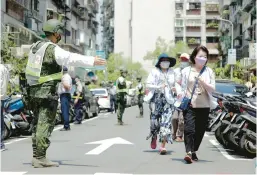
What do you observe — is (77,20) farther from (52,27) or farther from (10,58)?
(52,27)

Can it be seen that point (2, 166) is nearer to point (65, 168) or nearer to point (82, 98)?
→ point (65, 168)

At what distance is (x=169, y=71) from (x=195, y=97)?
1.76 metres

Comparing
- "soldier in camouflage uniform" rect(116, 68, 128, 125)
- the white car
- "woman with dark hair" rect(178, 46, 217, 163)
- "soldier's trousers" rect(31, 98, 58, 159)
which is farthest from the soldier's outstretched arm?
the white car

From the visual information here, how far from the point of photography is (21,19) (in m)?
47.5

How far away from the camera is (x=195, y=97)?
32.9ft

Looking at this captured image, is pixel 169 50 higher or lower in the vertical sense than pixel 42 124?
higher

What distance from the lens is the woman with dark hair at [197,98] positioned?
995 cm

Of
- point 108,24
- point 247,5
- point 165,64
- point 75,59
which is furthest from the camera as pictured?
point 108,24

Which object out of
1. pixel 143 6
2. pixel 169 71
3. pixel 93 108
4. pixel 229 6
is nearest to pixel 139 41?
pixel 143 6

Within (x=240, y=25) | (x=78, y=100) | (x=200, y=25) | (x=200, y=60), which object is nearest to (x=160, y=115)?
(x=200, y=60)

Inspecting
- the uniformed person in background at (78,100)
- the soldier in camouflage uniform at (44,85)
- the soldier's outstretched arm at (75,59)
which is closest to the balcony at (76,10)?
the uniformed person in background at (78,100)

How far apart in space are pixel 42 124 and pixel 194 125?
2.55 meters

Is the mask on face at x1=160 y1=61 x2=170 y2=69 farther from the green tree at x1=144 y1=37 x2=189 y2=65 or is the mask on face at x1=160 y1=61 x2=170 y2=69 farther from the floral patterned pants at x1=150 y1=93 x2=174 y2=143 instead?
the green tree at x1=144 y1=37 x2=189 y2=65

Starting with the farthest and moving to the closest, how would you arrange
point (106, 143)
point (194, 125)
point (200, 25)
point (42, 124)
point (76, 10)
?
point (200, 25) < point (76, 10) < point (106, 143) < point (194, 125) < point (42, 124)
